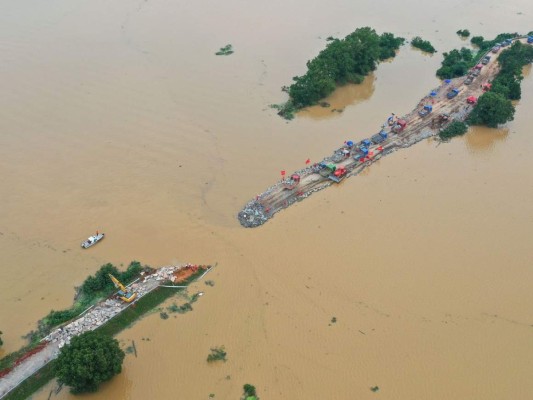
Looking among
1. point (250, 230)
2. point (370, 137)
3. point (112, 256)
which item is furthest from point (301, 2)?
point (112, 256)

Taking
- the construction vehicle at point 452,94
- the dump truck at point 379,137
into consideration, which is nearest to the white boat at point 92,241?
the dump truck at point 379,137

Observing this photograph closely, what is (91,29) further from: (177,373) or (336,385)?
(336,385)

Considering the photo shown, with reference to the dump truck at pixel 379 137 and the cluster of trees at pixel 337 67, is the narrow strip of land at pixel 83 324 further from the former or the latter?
the cluster of trees at pixel 337 67

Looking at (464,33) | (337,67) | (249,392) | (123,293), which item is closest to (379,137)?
(337,67)

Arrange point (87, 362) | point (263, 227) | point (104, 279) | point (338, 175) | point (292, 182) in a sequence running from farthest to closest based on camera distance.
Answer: point (338, 175) → point (292, 182) → point (263, 227) → point (104, 279) → point (87, 362)

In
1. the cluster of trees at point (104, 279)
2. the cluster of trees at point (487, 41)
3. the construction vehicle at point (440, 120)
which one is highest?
the cluster of trees at point (487, 41)

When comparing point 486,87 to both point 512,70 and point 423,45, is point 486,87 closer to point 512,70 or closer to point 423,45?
point 512,70

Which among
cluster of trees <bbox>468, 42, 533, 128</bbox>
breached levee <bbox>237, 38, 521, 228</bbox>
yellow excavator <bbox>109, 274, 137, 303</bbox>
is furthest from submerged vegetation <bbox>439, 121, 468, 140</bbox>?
yellow excavator <bbox>109, 274, 137, 303</bbox>
